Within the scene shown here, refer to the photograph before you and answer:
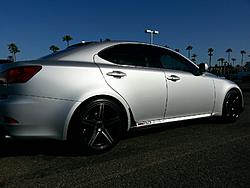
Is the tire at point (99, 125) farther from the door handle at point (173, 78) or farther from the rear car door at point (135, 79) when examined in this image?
the door handle at point (173, 78)

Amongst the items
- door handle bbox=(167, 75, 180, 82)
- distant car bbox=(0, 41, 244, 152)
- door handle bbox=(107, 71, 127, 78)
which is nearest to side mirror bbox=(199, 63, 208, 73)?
distant car bbox=(0, 41, 244, 152)

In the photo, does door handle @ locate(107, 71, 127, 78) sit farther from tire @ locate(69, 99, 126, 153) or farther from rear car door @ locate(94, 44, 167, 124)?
tire @ locate(69, 99, 126, 153)

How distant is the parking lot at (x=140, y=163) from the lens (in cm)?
257

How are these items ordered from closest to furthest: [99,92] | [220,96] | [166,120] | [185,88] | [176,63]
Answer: [99,92] < [166,120] < [185,88] < [176,63] < [220,96]

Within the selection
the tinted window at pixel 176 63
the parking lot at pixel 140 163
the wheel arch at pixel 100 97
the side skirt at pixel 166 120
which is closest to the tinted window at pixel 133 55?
the tinted window at pixel 176 63

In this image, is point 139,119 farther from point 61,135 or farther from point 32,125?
point 32,125

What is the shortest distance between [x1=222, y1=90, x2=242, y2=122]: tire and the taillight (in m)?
3.37

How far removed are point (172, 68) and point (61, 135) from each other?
6.58 ft

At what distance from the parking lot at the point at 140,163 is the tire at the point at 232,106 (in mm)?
823

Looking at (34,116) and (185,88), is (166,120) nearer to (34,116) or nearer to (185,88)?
(185,88)

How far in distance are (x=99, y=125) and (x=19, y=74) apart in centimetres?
107

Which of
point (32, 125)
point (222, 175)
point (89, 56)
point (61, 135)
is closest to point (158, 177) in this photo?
point (222, 175)

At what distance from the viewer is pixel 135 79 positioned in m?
3.69

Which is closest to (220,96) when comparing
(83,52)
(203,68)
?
(203,68)
